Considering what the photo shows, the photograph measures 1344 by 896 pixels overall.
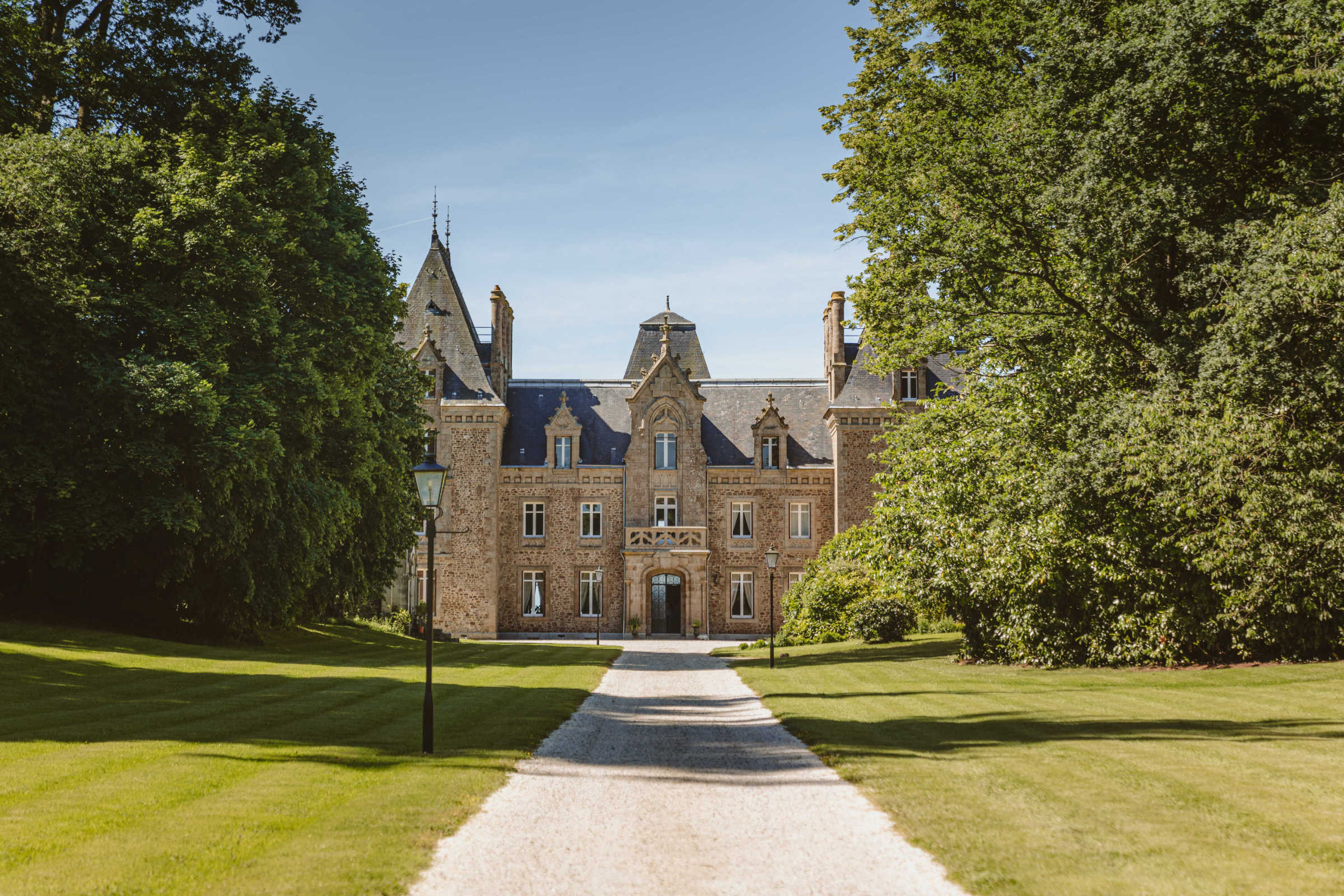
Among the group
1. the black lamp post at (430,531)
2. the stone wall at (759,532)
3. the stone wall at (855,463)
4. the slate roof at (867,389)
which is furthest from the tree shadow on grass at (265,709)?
the slate roof at (867,389)

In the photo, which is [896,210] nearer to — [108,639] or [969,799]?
[969,799]

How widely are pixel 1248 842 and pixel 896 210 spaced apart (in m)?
16.1

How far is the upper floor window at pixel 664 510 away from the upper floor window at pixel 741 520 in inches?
107

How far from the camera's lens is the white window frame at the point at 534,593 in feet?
151

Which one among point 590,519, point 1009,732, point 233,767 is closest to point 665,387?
point 590,519

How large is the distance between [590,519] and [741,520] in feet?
→ 22.4

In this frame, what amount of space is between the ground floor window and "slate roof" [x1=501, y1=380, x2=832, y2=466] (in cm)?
503

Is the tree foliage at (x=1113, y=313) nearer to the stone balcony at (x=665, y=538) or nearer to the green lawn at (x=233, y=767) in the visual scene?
the green lawn at (x=233, y=767)

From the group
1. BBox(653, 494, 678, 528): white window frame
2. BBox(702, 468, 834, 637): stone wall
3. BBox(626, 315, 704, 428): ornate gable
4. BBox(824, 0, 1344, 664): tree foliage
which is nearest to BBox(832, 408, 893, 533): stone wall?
BBox(702, 468, 834, 637): stone wall

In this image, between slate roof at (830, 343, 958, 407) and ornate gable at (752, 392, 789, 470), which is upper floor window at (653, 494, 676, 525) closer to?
ornate gable at (752, 392, 789, 470)

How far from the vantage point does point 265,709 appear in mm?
14422

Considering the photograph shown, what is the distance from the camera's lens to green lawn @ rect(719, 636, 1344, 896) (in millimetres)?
6777

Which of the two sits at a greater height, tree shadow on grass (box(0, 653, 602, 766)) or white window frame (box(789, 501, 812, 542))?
white window frame (box(789, 501, 812, 542))

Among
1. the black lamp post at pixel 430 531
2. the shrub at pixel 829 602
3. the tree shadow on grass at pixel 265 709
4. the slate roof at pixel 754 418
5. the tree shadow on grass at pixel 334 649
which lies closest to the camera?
the black lamp post at pixel 430 531
